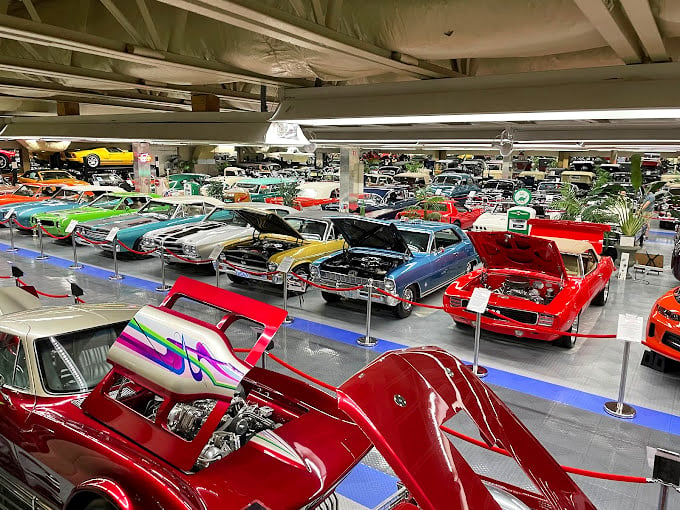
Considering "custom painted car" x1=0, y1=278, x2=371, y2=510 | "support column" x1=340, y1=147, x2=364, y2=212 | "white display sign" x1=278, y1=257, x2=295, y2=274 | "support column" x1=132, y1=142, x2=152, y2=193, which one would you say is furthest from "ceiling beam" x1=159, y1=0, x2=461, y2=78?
"support column" x1=132, y1=142, x2=152, y2=193

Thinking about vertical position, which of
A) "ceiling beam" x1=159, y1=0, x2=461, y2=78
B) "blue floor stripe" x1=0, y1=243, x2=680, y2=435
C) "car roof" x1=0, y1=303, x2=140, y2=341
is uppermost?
"ceiling beam" x1=159, y1=0, x2=461, y2=78

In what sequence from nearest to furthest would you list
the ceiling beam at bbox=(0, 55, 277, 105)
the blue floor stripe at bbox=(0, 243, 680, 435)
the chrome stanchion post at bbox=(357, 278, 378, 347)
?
the ceiling beam at bbox=(0, 55, 277, 105)
the blue floor stripe at bbox=(0, 243, 680, 435)
the chrome stanchion post at bbox=(357, 278, 378, 347)

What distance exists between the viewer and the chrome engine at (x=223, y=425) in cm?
308

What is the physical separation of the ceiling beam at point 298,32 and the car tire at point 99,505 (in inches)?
99.3

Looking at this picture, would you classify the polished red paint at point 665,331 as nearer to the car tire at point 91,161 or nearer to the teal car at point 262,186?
the teal car at point 262,186

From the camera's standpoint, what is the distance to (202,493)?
8.33ft

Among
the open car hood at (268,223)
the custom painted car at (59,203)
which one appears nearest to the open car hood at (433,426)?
the open car hood at (268,223)

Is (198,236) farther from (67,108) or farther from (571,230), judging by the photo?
(571,230)

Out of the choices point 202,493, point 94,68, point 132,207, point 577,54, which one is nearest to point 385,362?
point 202,493

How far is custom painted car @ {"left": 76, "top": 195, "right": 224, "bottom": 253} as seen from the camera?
437 inches

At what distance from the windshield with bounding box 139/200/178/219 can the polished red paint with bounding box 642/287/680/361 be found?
1041 centimetres

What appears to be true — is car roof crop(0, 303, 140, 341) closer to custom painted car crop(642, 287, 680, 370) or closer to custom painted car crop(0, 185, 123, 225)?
custom painted car crop(642, 287, 680, 370)

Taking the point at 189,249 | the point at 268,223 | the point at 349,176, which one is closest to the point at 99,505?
the point at 268,223

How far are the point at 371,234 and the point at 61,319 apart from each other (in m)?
5.41
